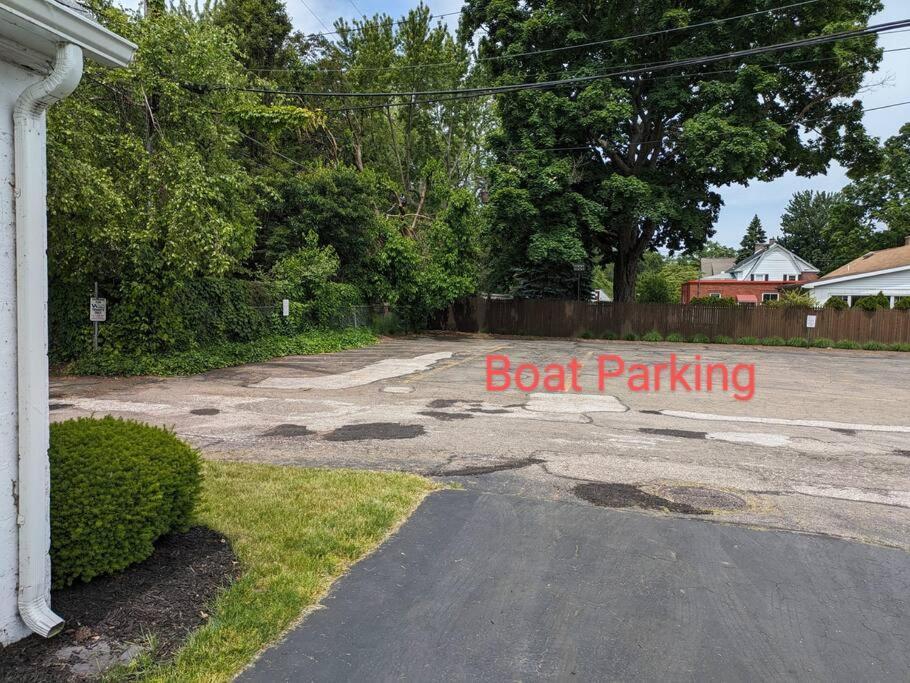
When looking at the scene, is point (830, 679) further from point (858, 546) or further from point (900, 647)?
point (858, 546)

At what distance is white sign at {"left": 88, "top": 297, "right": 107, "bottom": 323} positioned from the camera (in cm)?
1198

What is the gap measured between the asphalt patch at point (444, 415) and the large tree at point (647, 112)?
1582 cm

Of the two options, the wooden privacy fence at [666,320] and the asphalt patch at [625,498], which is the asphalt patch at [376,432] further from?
the wooden privacy fence at [666,320]

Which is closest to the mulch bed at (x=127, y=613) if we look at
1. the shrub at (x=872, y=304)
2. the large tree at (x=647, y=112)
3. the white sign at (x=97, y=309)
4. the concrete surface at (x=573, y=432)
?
the concrete surface at (x=573, y=432)

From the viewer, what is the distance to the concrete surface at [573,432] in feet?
17.1

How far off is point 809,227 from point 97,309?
7996 cm

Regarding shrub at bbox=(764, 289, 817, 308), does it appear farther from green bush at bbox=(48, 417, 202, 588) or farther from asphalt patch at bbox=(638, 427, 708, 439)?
green bush at bbox=(48, 417, 202, 588)

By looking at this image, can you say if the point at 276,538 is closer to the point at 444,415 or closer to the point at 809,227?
the point at 444,415

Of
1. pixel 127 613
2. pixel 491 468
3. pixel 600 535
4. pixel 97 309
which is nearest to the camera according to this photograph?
pixel 127 613

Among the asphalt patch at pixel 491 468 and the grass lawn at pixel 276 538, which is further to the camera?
the asphalt patch at pixel 491 468

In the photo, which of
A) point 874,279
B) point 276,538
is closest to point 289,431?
point 276,538

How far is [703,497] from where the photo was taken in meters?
5.04
